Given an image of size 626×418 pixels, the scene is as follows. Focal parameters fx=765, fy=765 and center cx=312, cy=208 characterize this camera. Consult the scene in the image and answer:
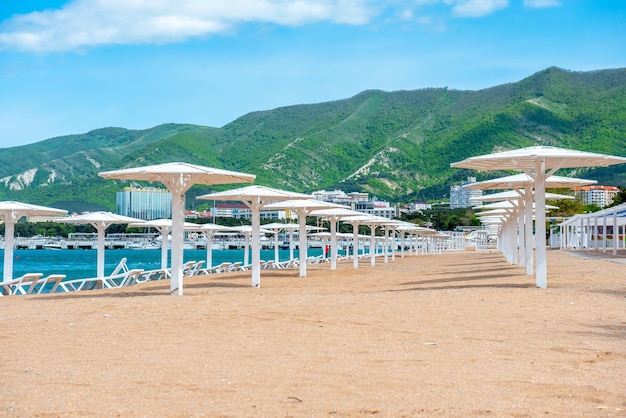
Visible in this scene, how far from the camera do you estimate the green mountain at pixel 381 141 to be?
374 ft

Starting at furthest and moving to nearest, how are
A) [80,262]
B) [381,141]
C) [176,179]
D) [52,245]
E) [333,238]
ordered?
[381,141] → [52,245] → [80,262] → [333,238] → [176,179]

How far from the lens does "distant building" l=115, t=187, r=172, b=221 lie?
113 m

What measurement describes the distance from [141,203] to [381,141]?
49.2 m

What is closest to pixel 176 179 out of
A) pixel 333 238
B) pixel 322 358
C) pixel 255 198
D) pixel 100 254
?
pixel 255 198

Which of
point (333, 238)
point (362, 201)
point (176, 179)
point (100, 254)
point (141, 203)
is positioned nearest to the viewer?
point (176, 179)

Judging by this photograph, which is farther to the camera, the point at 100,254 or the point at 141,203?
the point at 141,203

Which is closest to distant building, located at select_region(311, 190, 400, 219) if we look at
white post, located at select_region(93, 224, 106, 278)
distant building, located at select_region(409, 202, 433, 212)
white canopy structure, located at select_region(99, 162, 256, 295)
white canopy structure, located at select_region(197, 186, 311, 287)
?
distant building, located at select_region(409, 202, 433, 212)

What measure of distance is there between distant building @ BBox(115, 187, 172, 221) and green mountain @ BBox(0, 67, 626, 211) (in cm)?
465

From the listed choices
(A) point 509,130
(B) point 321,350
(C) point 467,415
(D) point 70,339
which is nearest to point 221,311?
(D) point 70,339

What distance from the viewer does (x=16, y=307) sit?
10797mm

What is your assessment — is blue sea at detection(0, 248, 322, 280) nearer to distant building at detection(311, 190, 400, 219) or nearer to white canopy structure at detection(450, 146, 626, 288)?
distant building at detection(311, 190, 400, 219)

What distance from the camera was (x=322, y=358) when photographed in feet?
19.5

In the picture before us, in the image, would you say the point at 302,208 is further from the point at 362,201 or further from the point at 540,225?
the point at 362,201

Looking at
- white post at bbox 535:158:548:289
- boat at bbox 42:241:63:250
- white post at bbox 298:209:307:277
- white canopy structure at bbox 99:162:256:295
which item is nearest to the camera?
white post at bbox 535:158:548:289
